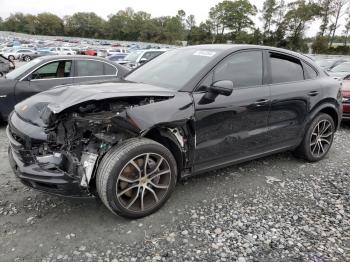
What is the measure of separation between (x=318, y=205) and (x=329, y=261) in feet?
3.18

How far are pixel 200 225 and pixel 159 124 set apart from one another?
1058mm

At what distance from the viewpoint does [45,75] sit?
Result: 21.4 feet

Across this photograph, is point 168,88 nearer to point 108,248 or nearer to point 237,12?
point 108,248

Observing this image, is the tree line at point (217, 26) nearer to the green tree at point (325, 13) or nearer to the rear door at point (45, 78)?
the green tree at point (325, 13)

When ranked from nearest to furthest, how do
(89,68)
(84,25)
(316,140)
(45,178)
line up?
(45,178)
(316,140)
(89,68)
(84,25)

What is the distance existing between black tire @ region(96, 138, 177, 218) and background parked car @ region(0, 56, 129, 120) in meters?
3.27

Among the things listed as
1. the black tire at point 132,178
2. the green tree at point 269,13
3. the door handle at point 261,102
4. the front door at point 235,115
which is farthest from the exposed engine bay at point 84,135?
the green tree at point 269,13

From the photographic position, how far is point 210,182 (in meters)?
4.05

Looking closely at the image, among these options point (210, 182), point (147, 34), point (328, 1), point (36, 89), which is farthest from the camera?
point (147, 34)

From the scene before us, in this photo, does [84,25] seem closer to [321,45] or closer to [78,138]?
[321,45]

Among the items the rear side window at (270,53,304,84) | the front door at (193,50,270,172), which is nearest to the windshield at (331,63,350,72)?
the rear side window at (270,53,304,84)

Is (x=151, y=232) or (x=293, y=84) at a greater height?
(x=293, y=84)

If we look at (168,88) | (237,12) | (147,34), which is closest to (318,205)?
(168,88)

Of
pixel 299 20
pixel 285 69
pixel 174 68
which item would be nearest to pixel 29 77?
pixel 174 68
